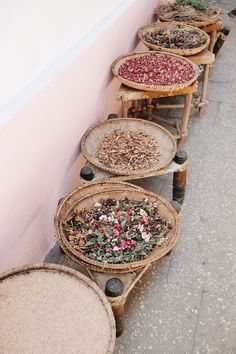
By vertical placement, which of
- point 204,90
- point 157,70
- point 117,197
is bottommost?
point 204,90

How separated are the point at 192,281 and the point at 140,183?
95cm

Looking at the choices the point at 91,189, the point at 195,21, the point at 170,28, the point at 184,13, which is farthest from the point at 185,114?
the point at 184,13

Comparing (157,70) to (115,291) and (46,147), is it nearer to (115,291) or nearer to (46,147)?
(46,147)

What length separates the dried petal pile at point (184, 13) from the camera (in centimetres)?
417

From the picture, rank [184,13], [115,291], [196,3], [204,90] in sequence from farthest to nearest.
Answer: [196,3] → [184,13] → [204,90] → [115,291]

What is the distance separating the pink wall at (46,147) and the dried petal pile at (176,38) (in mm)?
581

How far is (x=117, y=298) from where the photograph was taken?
1915 millimetres

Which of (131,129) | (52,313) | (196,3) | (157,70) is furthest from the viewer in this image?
(196,3)

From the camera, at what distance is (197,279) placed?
97.3 inches

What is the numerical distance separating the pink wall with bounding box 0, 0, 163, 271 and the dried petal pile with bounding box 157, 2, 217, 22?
120cm

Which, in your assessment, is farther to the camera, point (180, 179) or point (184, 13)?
point (184, 13)

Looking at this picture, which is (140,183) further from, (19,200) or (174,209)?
(19,200)

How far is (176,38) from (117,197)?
77.0 inches

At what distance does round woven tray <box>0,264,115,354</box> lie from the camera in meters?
1.68
